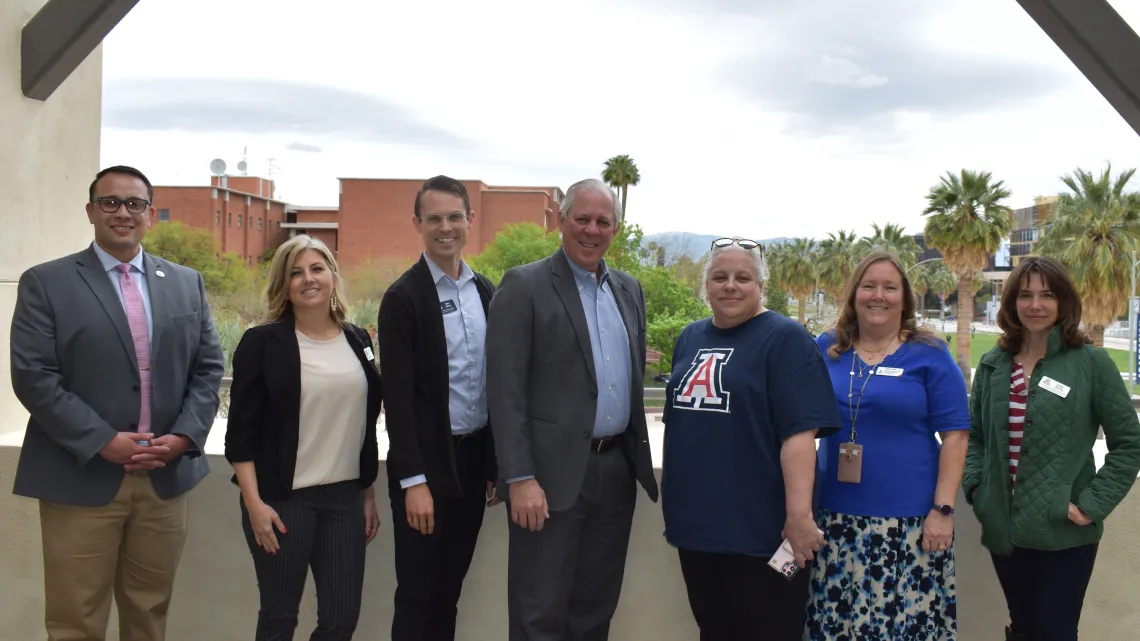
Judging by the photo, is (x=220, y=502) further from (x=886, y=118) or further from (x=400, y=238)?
(x=886, y=118)

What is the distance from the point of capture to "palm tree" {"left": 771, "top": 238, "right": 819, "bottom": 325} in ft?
213

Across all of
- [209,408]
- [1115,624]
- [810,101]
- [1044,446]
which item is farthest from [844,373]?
[810,101]

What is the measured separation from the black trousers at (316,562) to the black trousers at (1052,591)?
1.98 m

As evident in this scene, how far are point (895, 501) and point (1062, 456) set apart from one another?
0.51 metres

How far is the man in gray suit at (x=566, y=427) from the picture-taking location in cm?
225

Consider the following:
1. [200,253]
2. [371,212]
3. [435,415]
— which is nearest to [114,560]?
[435,415]

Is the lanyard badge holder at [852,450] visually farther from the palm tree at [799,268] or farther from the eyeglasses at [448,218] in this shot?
the palm tree at [799,268]

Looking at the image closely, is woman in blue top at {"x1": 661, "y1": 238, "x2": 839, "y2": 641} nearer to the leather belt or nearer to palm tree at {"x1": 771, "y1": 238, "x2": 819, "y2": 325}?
the leather belt

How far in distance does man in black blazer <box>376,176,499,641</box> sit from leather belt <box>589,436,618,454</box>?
33cm

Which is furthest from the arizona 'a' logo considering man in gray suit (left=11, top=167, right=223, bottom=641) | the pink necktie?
the pink necktie

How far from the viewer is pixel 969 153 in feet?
301

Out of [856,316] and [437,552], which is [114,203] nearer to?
[437,552]

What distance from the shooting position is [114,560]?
2520 mm

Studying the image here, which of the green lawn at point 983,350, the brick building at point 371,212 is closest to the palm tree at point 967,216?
the green lawn at point 983,350
